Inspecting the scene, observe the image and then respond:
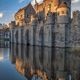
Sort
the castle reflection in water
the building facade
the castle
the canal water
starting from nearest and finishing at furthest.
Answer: the canal water
the castle reflection in water
the castle
the building facade

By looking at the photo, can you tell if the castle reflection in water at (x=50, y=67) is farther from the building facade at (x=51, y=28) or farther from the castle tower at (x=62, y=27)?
the building facade at (x=51, y=28)

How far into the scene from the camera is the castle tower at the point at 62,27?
39.6 m

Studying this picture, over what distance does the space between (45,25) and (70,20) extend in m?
5.85

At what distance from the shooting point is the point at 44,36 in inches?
1758

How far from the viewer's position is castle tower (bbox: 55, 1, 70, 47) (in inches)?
1559

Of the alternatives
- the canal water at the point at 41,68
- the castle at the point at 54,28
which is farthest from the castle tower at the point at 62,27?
the canal water at the point at 41,68

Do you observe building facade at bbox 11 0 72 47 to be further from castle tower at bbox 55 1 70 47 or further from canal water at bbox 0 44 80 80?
canal water at bbox 0 44 80 80

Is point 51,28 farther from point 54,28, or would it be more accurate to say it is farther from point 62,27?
point 62,27

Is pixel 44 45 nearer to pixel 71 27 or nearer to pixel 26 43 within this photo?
pixel 71 27

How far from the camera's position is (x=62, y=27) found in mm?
39906

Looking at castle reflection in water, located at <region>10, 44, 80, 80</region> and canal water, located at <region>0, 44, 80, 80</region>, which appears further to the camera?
castle reflection in water, located at <region>10, 44, 80, 80</region>

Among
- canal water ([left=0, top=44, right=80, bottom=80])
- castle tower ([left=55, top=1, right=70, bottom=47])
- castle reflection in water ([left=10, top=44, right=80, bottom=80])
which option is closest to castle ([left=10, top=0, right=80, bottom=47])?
castle tower ([left=55, top=1, right=70, bottom=47])

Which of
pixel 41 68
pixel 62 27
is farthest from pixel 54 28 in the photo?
pixel 41 68

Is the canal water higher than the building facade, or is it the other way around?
the building facade
